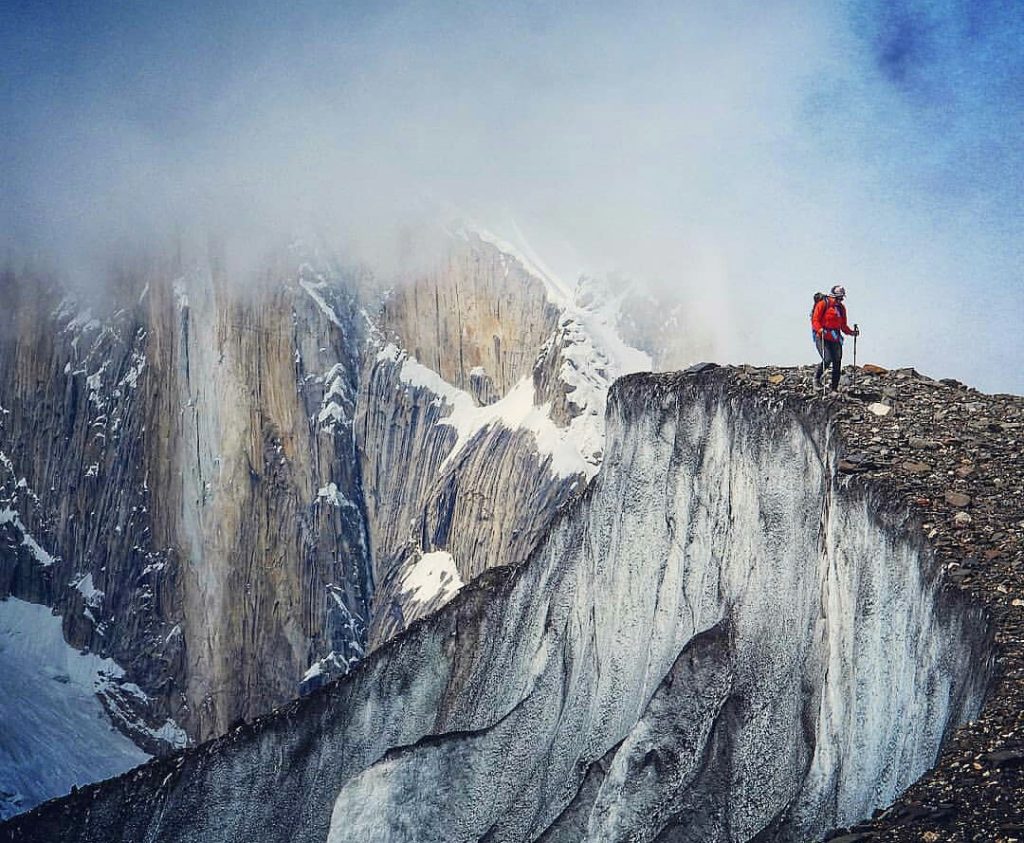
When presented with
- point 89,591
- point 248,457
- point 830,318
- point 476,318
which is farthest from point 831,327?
point 89,591

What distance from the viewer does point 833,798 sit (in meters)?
26.7

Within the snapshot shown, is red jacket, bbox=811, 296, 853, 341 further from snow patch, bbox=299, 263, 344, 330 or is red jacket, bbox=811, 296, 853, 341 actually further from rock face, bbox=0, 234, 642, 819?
snow patch, bbox=299, 263, 344, 330

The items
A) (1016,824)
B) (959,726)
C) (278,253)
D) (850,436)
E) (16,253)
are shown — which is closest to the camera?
(1016,824)

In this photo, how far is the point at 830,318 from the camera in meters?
30.0

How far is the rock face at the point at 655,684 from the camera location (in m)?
26.6

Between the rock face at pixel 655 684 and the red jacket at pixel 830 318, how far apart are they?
138 cm

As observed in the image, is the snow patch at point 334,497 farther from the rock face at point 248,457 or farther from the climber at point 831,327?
the climber at point 831,327

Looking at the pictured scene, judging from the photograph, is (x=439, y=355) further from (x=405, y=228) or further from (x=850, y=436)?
(x=850, y=436)

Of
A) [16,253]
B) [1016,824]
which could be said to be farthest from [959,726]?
[16,253]

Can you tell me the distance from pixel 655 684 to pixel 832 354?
7721 mm

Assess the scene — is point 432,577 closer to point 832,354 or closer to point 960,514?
point 832,354

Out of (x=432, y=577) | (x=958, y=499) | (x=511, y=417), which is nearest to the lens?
(x=958, y=499)

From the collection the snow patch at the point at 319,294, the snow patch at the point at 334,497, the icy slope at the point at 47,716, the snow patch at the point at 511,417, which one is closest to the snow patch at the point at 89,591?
the icy slope at the point at 47,716

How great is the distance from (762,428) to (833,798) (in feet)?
27.2
